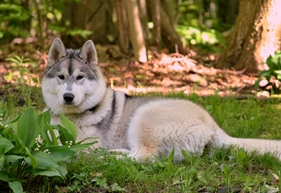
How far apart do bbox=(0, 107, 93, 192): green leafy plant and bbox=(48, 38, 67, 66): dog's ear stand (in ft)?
4.67

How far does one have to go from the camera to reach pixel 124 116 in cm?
536

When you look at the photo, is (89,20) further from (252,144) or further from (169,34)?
(252,144)

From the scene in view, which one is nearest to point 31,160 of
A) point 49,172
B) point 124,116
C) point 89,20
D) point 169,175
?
point 49,172

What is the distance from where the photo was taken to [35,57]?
9.09 m

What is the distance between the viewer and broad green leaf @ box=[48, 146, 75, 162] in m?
3.81

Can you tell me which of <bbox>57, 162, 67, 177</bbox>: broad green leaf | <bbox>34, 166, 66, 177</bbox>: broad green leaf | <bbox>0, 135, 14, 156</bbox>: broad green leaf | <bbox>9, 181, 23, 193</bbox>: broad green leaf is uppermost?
<bbox>0, 135, 14, 156</bbox>: broad green leaf

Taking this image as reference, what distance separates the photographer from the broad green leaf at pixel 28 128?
3721mm

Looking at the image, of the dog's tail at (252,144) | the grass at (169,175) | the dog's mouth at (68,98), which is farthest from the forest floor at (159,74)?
the grass at (169,175)

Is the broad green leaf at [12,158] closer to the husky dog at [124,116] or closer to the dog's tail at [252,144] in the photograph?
the husky dog at [124,116]

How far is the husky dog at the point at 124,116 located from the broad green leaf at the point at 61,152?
95 centimetres

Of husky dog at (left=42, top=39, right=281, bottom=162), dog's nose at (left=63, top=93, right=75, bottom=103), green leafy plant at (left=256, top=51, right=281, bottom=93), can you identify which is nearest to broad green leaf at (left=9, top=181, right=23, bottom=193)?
husky dog at (left=42, top=39, right=281, bottom=162)

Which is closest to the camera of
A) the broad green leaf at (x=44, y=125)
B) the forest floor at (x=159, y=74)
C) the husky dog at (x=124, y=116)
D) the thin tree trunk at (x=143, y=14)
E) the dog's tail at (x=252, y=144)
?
the broad green leaf at (x=44, y=125)

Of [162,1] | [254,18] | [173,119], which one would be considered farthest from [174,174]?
[162,1]

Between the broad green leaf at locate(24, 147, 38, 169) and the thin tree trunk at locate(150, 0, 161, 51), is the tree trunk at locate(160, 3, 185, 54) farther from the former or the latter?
the broad green leaf at locate(24, 147, 38, 169)
